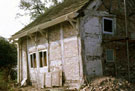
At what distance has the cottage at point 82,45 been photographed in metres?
10.5

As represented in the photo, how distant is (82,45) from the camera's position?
34.1ft

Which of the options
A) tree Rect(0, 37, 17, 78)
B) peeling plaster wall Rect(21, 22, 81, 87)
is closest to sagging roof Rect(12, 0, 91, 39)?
peeling plaster wall Rect(21, 22, 81, 87)

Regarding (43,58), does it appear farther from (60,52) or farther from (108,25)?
(108,25)

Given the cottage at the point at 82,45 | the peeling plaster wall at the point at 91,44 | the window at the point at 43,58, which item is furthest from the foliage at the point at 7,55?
the peeling plaster wall at the point at 91,44

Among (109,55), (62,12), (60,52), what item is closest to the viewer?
(109,55)

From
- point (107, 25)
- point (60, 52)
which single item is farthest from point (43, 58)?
point (107, 25)

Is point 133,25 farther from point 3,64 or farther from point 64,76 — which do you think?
point 3,64

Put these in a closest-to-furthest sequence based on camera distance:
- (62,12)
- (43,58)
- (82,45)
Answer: (82,45), (62,12), (43,58)

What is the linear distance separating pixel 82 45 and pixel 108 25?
276cm

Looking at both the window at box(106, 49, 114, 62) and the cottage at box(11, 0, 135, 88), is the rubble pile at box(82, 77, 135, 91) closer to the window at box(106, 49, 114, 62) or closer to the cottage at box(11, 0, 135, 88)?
the cottage at box(11, 0, 135, 88)

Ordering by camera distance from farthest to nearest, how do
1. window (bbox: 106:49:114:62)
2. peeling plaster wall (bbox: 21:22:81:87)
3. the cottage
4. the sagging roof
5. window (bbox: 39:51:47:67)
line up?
window (bbox: 39:51:47:67)
window (bbox: 106:49:114:62)
the sagging roof
peeling plaster wall (bbox: 21:22:81:87)
the cottage

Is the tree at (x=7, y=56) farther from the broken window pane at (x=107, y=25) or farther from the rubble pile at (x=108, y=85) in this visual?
the rubble pile at (x=108, y=85)

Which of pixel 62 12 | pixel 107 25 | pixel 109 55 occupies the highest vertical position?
pixel 62 12

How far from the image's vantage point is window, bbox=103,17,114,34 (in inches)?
469
